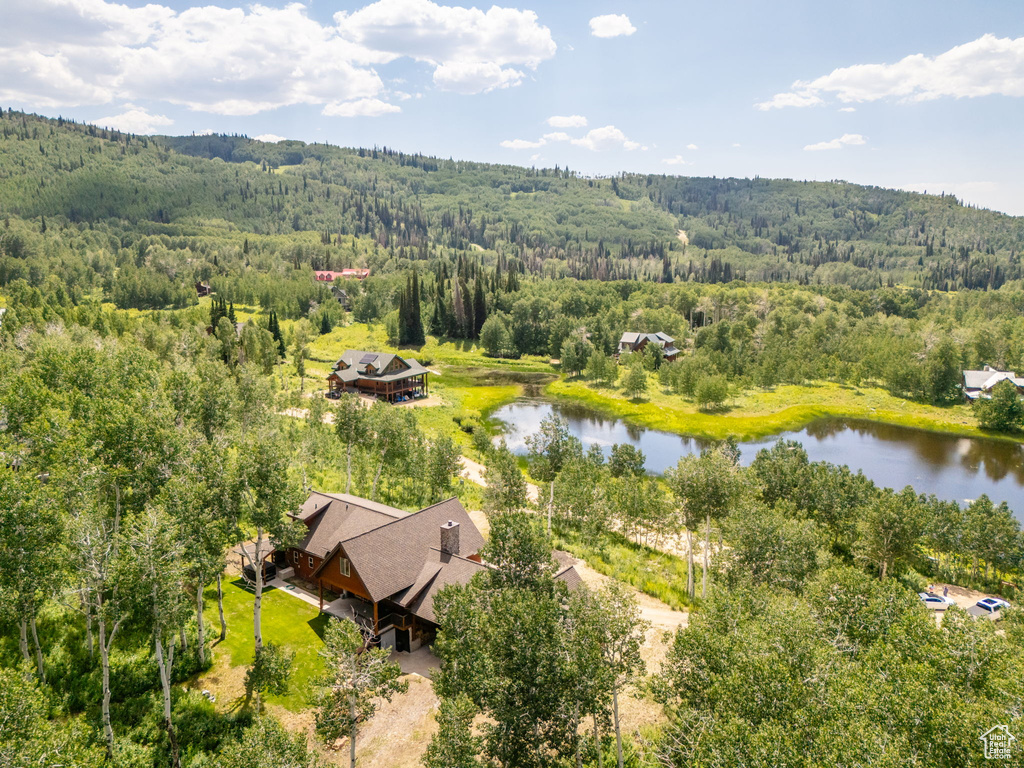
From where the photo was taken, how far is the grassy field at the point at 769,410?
2972 inches

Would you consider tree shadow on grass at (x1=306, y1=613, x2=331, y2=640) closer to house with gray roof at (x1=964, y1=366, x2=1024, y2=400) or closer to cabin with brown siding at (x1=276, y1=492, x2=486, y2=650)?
cabin with brown siding at (x1=276, y1=492, x2=486, y2=650)

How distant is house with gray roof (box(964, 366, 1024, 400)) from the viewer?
8431 centimetres

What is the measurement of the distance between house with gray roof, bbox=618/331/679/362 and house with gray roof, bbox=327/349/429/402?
147 feet

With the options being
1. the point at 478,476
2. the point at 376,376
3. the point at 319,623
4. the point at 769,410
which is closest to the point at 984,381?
the point at 769,410

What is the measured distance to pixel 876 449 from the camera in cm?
6931

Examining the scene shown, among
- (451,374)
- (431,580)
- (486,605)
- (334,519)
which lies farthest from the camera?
(451,374)

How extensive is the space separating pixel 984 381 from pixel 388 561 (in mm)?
99321

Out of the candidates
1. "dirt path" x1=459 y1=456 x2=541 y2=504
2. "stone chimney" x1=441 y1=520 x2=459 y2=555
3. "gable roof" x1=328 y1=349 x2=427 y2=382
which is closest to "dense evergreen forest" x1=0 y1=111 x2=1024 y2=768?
"dirt path" x1=459 y1=456 x2=541 y2=504

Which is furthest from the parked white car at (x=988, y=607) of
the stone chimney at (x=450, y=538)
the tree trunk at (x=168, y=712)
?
the tree trunk at (x=168, y=712)

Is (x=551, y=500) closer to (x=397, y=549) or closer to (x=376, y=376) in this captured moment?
(x=397, y=549)

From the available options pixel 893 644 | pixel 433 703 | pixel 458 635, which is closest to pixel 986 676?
pixel 893 644

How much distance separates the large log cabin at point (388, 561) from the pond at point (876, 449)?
3189 cm

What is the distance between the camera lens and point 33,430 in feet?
87.6

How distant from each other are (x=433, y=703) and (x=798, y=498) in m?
32.0
